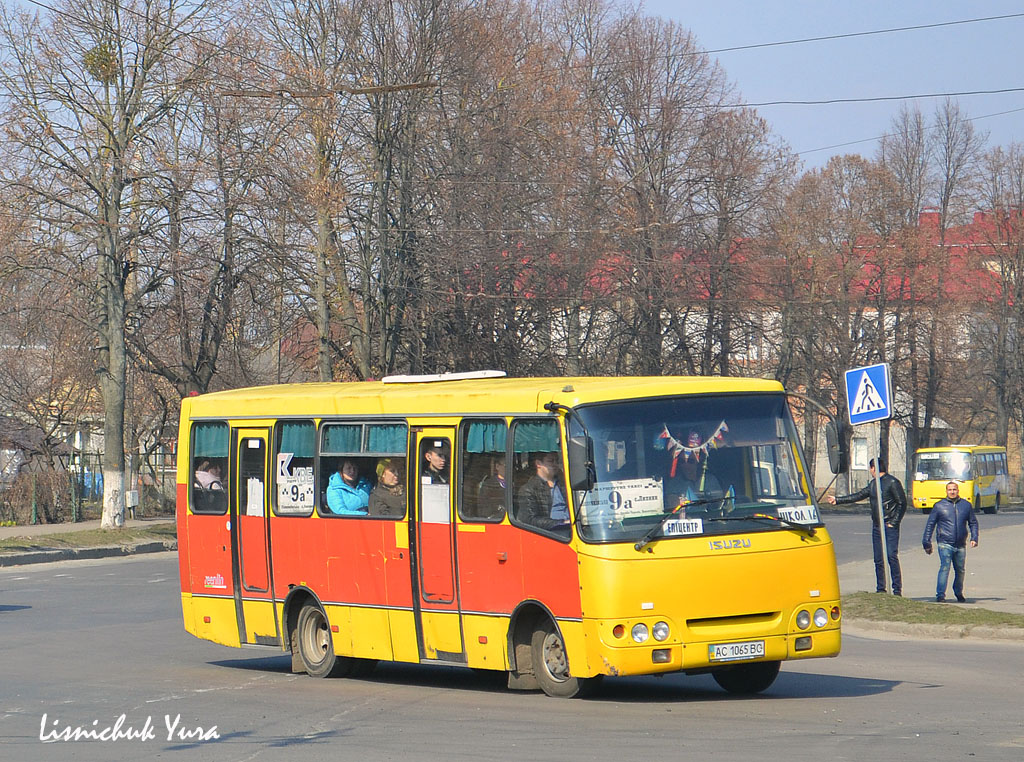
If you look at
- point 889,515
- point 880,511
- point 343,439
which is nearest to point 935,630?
point 880,511

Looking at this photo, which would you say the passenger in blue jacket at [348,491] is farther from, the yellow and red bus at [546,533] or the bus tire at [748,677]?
the bus tire at [748,677]

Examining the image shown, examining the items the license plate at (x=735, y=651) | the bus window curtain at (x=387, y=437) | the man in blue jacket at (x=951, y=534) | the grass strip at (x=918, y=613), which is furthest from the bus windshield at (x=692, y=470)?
the man in blue jacket at (x=951, y=534)

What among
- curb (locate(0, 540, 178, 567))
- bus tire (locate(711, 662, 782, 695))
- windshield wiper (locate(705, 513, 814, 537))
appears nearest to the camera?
windshield wiper (locate(705, 513, 814, 537))

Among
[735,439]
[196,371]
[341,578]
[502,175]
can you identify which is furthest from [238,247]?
[735,439]

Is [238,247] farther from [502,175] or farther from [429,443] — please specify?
[429,443]

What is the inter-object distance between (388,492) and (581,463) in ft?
7.89

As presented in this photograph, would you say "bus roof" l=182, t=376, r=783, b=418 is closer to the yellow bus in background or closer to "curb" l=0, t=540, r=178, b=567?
"curb" l=0, t=540, r=178, b=567

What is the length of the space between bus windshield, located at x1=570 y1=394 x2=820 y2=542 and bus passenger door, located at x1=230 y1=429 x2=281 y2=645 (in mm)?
4106

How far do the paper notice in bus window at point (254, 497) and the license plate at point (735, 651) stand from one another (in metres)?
5.03

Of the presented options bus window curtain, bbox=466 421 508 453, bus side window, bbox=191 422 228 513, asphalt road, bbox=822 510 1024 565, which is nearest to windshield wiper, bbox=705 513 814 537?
bus window curtain, bbox=466 421 508 453

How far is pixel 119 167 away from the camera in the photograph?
105 ft

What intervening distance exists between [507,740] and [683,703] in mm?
2029

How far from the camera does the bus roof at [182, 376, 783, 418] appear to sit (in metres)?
10.5

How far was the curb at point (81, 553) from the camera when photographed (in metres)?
26.9
